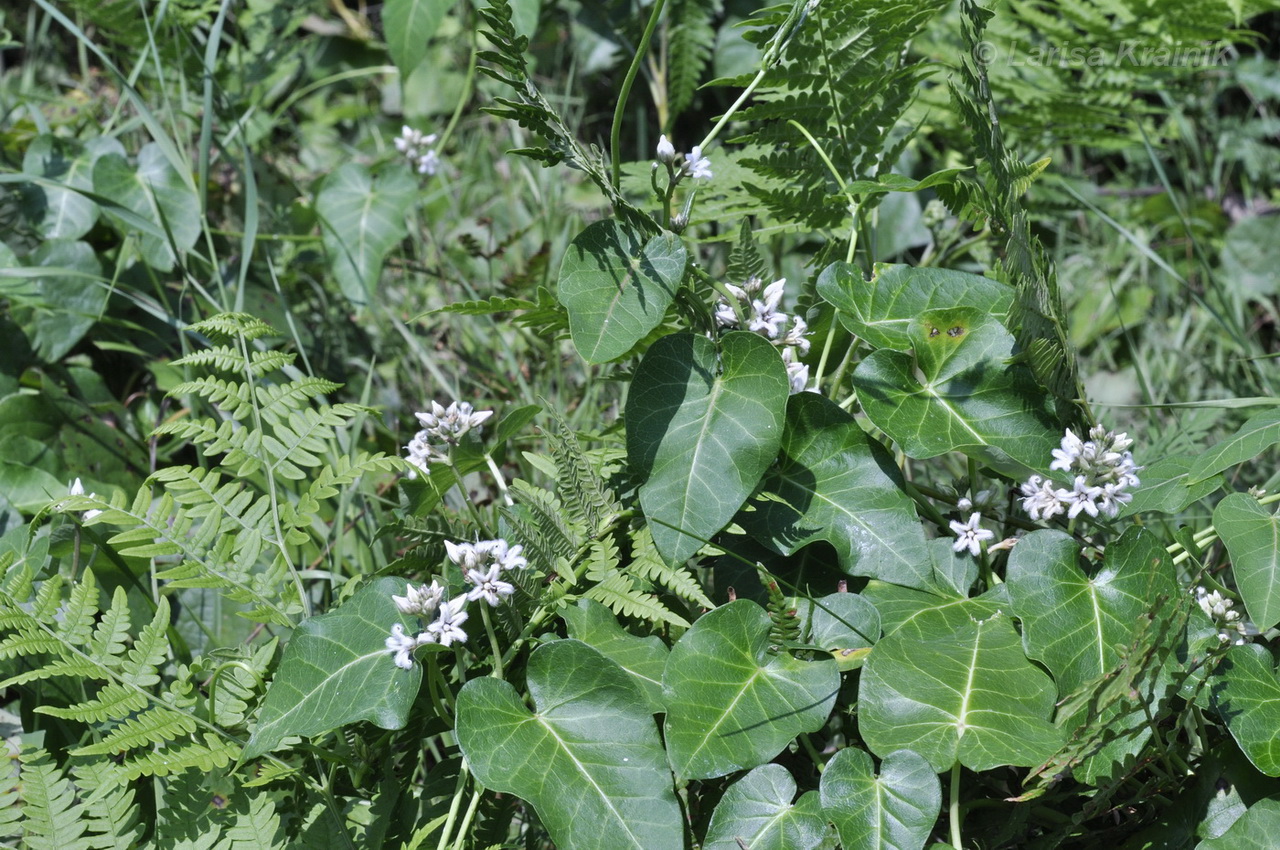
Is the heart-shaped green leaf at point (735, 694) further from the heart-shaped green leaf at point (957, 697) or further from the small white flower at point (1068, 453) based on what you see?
the small white flower at point (1068, 453)

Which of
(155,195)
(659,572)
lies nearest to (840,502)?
(659,572)

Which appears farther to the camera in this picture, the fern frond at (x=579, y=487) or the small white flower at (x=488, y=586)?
the fern frond at (x=579, y=487)

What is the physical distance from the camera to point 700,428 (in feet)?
4.51

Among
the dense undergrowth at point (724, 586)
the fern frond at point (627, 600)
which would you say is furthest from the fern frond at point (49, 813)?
the fern frond at point (627, 600)

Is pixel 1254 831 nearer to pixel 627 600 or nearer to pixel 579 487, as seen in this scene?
Answer: pixel 627 600

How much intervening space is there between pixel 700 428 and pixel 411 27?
6.43 ft

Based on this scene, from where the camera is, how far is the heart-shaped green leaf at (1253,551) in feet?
3.96

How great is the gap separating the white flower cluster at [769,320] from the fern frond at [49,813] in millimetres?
1111

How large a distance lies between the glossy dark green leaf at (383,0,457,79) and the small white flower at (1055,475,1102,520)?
2185mm

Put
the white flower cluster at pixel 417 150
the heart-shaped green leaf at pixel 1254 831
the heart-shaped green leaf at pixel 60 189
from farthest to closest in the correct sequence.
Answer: the white flower cluster at pixel 417 150 → the heart-shaped green leaf at pixel 60 189 → the heart-shaped green leaf at pixel 1254 831

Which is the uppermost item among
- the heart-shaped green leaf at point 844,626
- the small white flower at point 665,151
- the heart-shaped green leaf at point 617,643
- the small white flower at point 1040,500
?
the small white flower at point 665,151

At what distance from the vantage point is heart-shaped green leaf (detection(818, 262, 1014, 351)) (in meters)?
1.47

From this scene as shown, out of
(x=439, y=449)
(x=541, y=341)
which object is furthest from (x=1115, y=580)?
(x=541, y=341)

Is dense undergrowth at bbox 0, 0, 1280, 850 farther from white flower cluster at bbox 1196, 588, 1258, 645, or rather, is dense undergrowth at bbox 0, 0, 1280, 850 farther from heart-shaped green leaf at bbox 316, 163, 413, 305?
heart-shaped green leaf at bbox 316, 163, 413, 305
